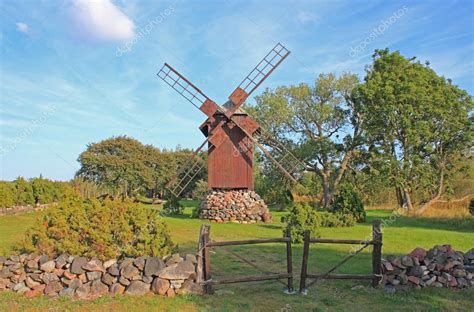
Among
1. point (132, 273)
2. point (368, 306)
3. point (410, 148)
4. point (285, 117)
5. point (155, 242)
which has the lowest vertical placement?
point (368, 306)

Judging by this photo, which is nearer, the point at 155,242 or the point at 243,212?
the point at 155,242

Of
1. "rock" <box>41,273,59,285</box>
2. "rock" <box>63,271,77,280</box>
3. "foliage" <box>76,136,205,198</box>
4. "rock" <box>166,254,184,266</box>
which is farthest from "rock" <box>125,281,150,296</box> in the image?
"foliage" <box>76,136,205,198</box>

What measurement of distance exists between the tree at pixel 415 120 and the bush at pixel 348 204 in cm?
449

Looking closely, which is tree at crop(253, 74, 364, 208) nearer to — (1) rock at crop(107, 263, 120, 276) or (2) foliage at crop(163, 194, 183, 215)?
(2) foliage at crop(163, 194, 183, 215)

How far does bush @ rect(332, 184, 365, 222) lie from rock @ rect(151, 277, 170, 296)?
44.9 ft

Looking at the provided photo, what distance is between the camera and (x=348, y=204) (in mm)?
19578

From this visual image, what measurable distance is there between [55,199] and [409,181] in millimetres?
23605

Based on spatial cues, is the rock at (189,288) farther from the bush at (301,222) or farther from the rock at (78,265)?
the bush at (301,222)

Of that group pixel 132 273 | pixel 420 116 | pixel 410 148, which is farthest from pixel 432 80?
Result: pixel 132 273

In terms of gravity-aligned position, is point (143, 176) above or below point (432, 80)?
below

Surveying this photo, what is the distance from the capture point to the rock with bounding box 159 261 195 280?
738 centimetres

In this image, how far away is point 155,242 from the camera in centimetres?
816

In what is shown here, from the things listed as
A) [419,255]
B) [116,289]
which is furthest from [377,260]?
[116,289]

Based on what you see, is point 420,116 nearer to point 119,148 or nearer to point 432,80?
point 432,80
